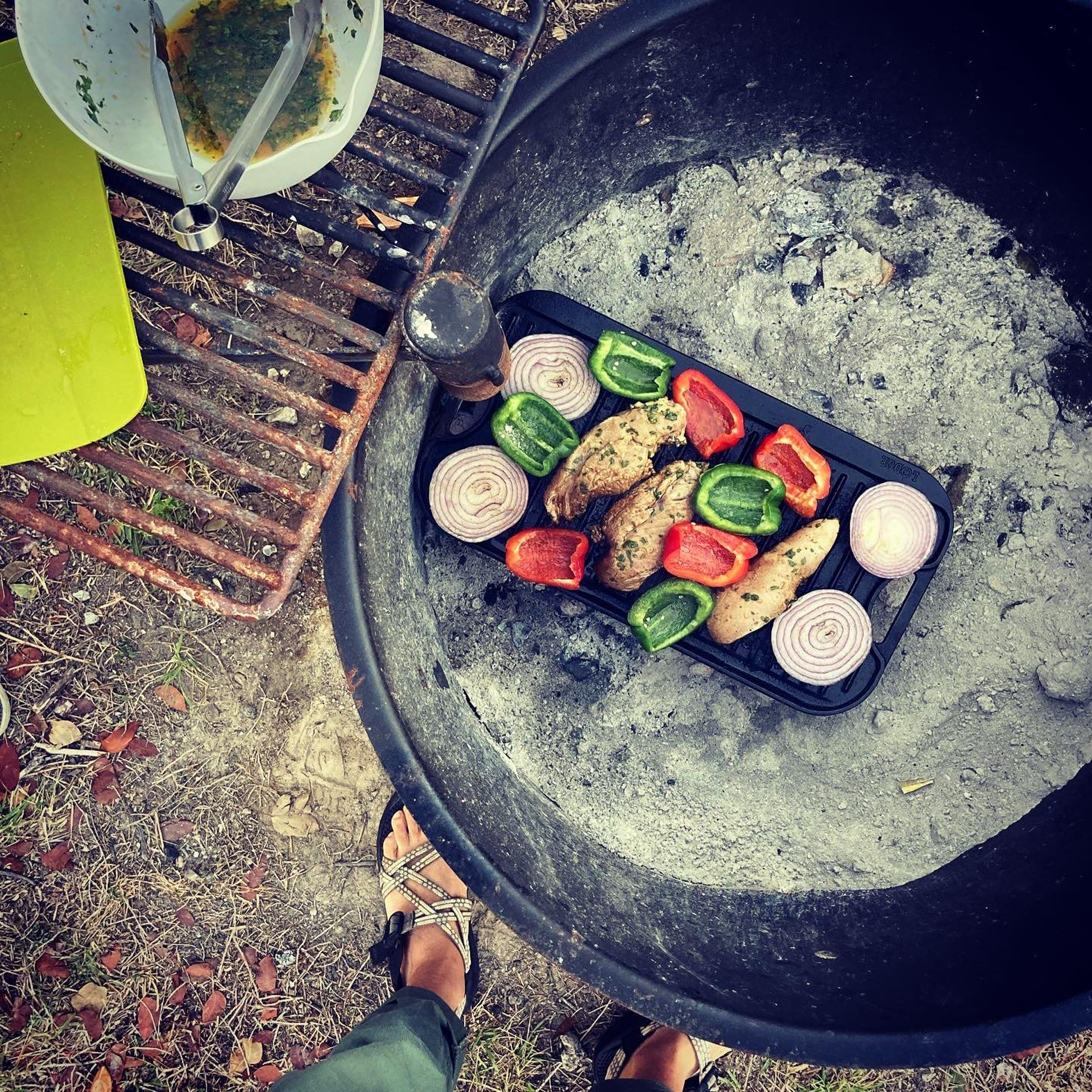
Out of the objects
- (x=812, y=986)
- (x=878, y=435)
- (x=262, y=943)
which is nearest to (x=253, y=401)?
(x=262, y=943)

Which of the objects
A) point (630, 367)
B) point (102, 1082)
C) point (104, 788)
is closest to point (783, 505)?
point (630, 367)

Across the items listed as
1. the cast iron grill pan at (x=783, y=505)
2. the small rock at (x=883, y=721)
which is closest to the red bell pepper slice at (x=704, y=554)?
the cast iron grill pan at (x=783, y=505)

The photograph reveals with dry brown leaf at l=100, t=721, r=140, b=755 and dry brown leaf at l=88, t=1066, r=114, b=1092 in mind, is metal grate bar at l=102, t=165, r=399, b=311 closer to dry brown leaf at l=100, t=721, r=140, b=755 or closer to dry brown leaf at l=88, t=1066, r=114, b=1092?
dry brown leaf at l=100, t=721, r=140, b=755

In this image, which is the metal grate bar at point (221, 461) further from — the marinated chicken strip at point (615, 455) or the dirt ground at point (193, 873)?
the dirt ground at point (193, 873)

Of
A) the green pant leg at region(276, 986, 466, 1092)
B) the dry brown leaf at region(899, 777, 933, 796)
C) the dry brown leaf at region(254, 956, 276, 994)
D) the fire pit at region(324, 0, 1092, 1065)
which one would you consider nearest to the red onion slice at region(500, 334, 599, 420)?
the fire pit at region(324, 0, 1092, 1065)

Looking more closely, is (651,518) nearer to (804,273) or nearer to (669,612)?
(669,612)

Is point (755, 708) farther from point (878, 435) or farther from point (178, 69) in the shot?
point (178, 69)
